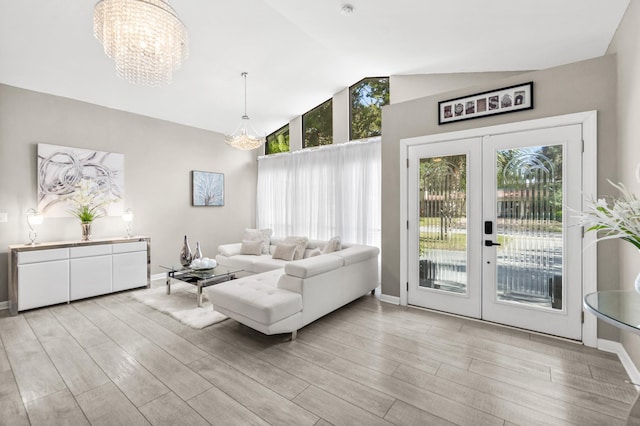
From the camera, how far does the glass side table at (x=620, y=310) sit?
1328mm

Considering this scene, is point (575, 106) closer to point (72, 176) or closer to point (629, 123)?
point (629, 123)

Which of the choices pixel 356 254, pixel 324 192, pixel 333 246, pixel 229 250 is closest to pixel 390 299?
pixel 356 254

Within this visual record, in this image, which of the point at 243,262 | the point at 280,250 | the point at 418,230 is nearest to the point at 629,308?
the point at 418,230

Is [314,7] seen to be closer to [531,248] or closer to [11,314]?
[531,248]

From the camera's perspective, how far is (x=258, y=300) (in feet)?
9.09

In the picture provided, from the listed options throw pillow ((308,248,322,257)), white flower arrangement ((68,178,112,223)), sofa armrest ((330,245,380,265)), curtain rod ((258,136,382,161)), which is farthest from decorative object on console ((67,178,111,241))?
sofa armrest ((330,245,380,265))

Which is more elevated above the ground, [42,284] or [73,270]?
[73,270]

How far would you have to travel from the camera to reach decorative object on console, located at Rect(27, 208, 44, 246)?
150 inches

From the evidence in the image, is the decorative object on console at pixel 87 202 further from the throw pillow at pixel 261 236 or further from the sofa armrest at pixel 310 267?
the sofa armrest at pixel 310 267

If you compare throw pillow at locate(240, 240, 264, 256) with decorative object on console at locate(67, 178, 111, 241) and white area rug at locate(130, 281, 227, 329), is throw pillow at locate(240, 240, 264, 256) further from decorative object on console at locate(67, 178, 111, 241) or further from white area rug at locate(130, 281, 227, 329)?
decorative object on console at locate(67, 178, 111, 241)

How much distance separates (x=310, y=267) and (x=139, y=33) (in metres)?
2.39

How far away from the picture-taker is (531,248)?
2.99 m

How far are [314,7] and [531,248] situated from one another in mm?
3281

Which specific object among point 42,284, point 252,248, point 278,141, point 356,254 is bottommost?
point 42,284
